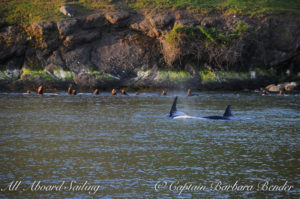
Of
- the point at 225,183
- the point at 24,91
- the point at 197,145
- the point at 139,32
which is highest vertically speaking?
the point at 225,183

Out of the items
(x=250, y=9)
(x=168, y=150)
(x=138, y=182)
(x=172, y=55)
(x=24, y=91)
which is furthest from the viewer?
(x=250, y=9)

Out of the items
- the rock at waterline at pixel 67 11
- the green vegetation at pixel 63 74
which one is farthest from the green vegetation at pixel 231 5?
the green vegetation at pixel 63 74

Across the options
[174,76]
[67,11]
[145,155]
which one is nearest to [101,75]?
[174,76]

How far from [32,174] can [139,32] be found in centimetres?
4312

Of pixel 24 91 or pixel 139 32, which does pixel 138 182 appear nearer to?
pixel 24 91

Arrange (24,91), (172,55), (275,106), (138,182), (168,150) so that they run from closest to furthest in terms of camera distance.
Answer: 1. (138,182)
2. (168,150)
3. (275,106)
4. (24,91)
5. (172,55)

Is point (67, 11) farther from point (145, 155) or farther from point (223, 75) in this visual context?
point (145, 155)

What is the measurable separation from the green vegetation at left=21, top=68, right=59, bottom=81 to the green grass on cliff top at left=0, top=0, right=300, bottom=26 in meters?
6.16

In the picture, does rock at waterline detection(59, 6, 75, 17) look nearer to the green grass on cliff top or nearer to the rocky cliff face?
the green grass on cliff top

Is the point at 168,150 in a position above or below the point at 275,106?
above

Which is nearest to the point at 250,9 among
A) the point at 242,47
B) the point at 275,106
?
the point at 242,47

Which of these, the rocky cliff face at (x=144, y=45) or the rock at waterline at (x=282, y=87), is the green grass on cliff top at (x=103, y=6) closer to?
the rocky cliff face at (x=144, y=45)

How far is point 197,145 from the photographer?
689 inches

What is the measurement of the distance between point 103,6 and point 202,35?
42.4 ft
